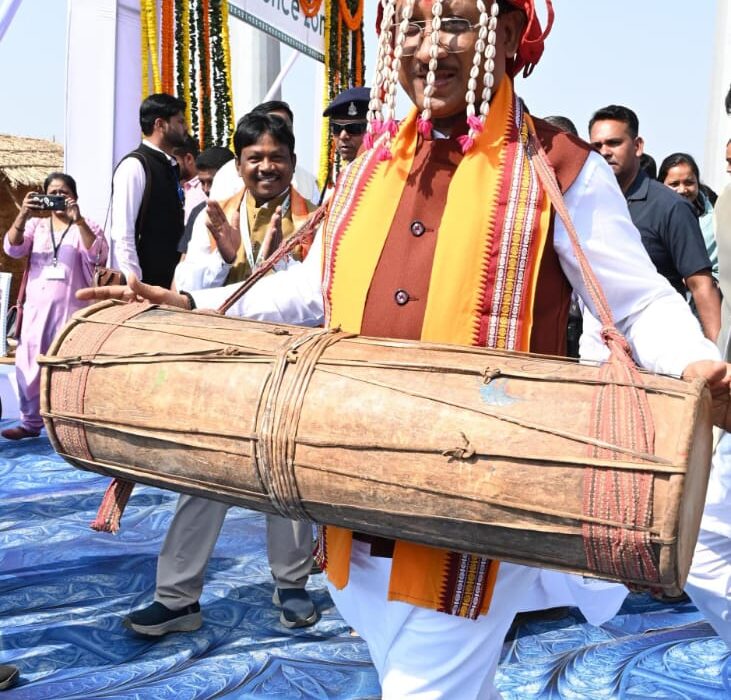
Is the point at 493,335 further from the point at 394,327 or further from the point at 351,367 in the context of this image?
the point at 351,367

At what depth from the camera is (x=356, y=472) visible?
5.07ft

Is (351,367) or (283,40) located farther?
(283,40)

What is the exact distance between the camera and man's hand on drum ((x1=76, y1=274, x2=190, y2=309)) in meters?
2.06

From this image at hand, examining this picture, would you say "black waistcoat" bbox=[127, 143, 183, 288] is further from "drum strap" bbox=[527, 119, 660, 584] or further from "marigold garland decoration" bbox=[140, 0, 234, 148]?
"drum strap" bbox=[527, 119, 660, 584]

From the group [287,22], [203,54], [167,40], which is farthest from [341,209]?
[287,22]

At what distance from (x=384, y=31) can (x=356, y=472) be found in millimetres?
835

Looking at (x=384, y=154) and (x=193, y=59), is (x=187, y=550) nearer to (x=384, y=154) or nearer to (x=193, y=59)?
(x=384, y=154)

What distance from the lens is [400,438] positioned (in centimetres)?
151

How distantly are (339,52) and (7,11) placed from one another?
549 centimetres

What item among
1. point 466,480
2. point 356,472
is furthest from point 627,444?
point 356,472

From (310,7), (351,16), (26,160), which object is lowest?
(26,160)

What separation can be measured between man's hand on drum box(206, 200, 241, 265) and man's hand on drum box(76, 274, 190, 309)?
0.89 meters

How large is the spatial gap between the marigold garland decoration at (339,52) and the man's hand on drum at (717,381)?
804cm

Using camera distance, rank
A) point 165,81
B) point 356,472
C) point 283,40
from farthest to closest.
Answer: point 283,40 < point 165,81 < point 356,472
